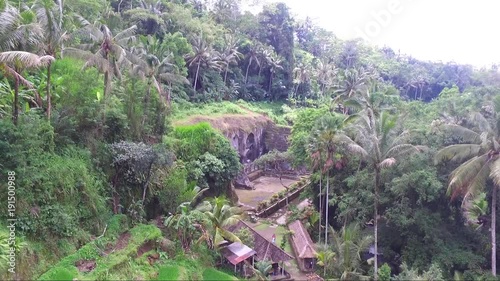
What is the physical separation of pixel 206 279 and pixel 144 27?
28118 millimetres

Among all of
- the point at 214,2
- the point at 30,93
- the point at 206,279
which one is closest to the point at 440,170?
the point at 206,279

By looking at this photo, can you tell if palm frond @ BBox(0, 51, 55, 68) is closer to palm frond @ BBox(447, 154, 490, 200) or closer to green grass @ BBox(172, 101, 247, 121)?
palm frond @ BBox(447, 154, 490, 200)

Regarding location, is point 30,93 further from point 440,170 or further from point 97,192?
point 440,170

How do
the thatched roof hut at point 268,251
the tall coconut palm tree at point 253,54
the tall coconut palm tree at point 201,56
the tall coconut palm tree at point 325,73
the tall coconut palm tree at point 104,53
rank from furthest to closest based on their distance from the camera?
the tall coconut palm tree at point 325,73
the tall coconut palm tree at point 253,54
the tall coconut palm tree at point 201,56
the thatched roof hut at point 268,251
the tall coconut palm tree at point 104,53

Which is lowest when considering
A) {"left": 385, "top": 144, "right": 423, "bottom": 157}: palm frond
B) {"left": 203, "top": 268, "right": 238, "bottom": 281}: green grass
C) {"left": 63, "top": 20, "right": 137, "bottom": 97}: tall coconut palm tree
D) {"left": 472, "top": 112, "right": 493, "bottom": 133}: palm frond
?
{"left": 203, "top": 268, "right": 238, "bottom": 281}: green grass

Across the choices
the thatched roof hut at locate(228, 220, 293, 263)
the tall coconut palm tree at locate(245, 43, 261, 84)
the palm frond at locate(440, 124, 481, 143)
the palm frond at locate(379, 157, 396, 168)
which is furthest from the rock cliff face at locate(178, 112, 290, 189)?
the palm frond at locate(440, 124, 481, 143)

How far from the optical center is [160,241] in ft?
54.2

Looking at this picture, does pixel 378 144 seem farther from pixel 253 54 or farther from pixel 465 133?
pixel 253 54

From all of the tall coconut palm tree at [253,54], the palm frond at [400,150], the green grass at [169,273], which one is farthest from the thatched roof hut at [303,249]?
the tall coconut palm tree at [253,54]

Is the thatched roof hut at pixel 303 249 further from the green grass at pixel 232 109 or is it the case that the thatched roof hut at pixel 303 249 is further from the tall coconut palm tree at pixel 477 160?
the green grass at pixel 232 109

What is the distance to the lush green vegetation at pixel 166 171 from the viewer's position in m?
13.3

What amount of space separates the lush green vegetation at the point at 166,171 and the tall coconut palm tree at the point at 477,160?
5 centimetres

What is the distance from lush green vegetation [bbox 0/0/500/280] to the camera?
1333 cm

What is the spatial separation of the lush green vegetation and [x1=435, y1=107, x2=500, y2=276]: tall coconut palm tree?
0.18 feet
